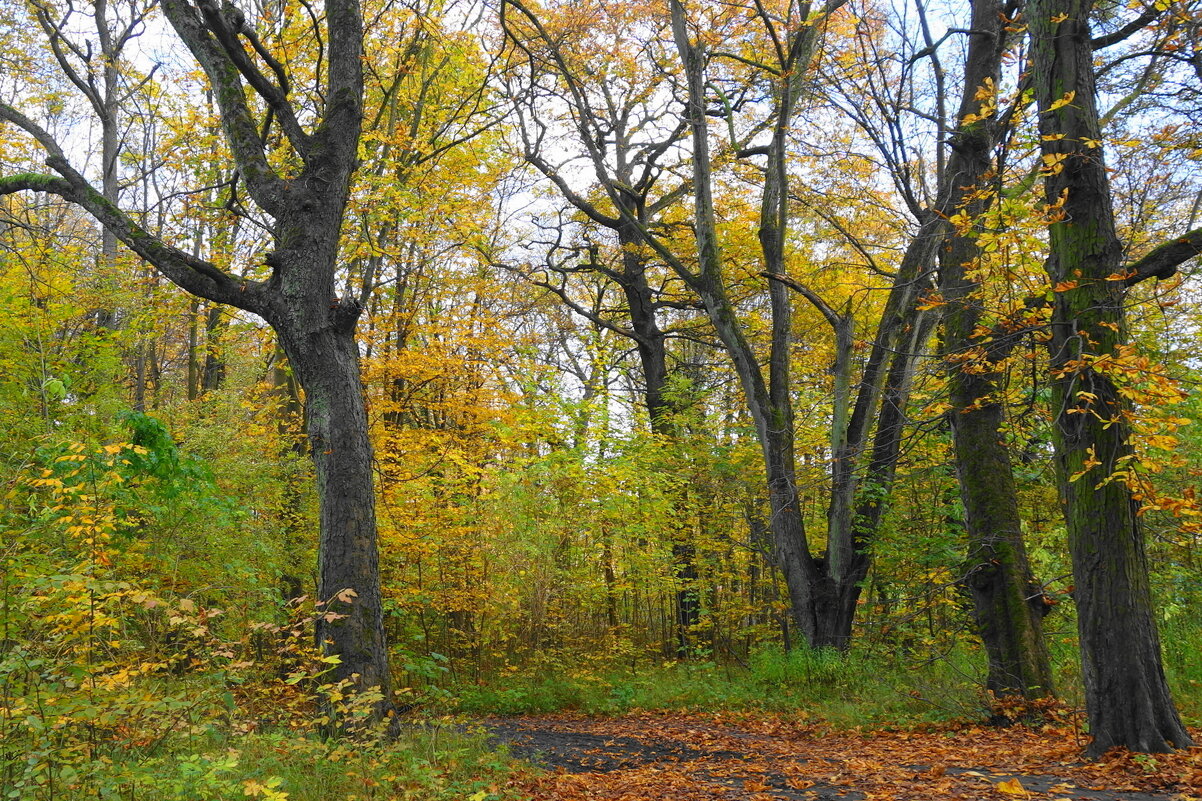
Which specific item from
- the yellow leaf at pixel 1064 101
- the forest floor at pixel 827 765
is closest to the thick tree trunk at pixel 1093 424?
the yellow leaf at pixel 1064 101

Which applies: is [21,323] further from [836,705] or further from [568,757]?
[836,705]

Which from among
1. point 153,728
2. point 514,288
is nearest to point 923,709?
point 153,728

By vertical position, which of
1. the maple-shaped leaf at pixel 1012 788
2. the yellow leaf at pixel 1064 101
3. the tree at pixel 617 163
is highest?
the tree at pixel 617 163

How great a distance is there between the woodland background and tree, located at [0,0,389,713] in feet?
1.76

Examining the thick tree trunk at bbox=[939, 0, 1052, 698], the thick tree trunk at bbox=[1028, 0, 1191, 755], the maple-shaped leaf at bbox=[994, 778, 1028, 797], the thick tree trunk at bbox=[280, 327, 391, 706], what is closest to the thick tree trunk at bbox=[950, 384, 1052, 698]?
the thick tree trunk at bbox=[939, 0, 1052, 698]

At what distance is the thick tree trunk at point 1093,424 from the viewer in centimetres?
456

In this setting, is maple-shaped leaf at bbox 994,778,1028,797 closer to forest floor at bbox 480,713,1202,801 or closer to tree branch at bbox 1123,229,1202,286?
forest floor at bbox 480,713,1202,801

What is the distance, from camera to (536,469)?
10664 millimetres

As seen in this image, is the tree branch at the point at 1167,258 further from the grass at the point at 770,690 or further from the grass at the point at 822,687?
the grass at the point at 770,690

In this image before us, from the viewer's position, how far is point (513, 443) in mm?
12117

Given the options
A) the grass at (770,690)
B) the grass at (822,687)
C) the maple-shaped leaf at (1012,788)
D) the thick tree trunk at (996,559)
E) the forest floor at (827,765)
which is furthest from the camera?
the grass at (770,690)

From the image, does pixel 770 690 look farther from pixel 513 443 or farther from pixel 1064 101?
pixel 1064 101

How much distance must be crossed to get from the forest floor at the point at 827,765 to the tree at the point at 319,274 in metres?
1.97

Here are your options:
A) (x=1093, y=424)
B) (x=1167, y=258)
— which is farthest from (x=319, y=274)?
(x=1167, y=258)
